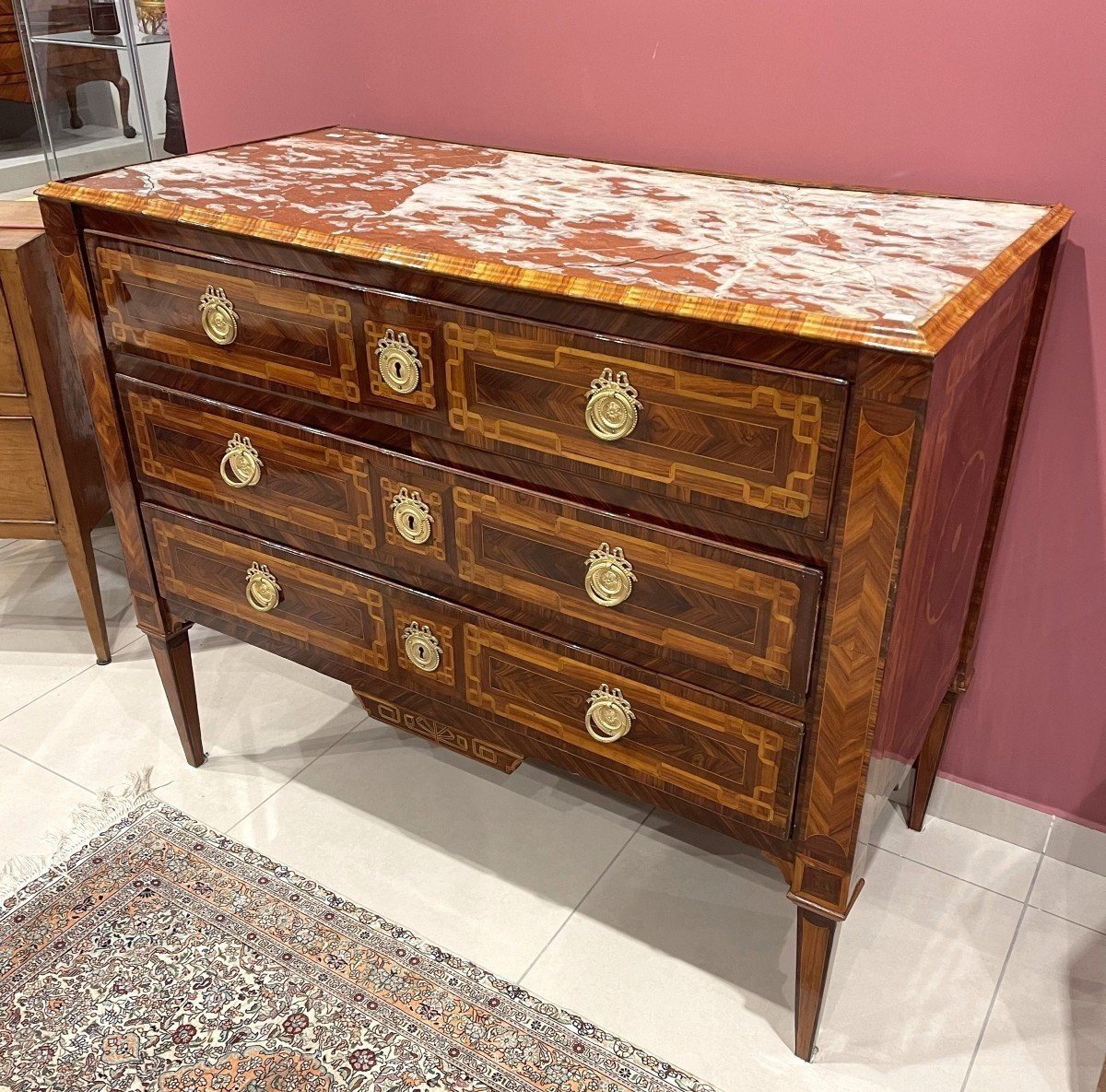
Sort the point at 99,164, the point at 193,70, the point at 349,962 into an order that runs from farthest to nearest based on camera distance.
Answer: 1. the point at 99,164
2. the point at 193,70
3. the point at 349,962

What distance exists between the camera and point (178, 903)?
1.72 m

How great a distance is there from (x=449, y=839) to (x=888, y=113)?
4.20 ft

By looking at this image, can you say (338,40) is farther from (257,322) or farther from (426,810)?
(426,810)

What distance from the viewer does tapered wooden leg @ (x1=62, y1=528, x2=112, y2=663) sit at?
2.19m

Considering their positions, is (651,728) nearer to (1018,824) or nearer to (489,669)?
(489,669)

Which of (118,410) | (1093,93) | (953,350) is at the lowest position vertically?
(118,410)

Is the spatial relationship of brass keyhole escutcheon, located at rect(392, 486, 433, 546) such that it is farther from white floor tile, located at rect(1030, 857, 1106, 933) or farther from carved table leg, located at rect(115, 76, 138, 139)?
carved table leg, located at rect(115, 76, 138, 139)

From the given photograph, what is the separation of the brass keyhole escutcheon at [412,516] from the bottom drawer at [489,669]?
10 cm

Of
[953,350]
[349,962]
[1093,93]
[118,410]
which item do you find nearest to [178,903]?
[349,962]

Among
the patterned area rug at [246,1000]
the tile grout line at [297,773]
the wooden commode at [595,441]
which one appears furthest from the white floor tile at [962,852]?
the tile grout line at [297,773]

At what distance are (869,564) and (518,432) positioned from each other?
415 millimetres

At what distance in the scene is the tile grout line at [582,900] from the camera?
1.62 m

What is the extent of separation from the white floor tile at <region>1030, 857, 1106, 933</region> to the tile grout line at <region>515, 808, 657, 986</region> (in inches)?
24.4

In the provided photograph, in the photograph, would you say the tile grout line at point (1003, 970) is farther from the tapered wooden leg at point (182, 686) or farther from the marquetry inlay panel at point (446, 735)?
the tapered wooden leg at point (182, 686)
